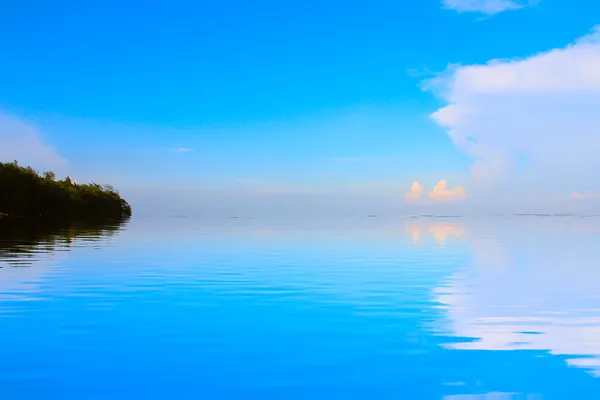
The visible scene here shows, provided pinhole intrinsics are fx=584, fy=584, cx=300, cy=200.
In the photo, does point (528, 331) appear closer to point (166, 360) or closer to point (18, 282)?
point (166, 360)

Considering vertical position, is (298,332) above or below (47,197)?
below

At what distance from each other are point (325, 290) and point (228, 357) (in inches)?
511

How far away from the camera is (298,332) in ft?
63.1

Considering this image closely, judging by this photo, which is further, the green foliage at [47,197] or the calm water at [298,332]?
the green foliage at [47,197]

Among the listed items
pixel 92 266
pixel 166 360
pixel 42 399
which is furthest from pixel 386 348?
pixel 92 266

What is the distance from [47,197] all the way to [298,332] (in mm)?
151586

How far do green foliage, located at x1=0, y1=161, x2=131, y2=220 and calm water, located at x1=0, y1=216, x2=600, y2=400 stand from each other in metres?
119

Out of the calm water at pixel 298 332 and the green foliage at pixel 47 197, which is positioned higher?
the green foliage at pixel 47 197

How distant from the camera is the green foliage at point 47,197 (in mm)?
143750

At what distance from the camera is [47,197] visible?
15512cm

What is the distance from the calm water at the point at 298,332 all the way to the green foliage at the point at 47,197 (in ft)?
389

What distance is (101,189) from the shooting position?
19938 centimetres

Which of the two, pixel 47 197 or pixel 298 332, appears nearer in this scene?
pixel 298 332

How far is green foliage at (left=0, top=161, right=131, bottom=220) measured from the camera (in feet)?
472
